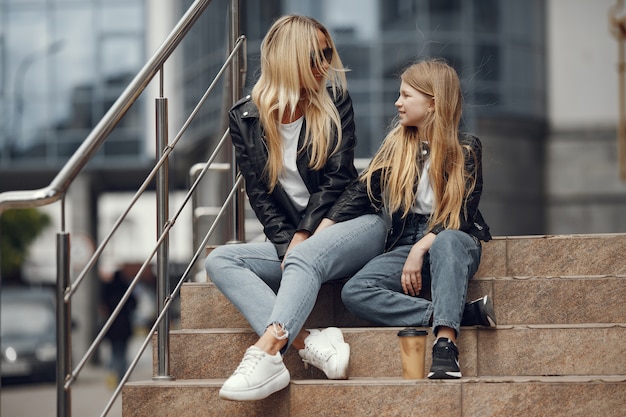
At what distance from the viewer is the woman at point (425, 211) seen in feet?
14.7

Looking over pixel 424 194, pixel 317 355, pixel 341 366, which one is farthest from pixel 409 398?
pixel 424 194

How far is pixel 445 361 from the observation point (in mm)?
4238

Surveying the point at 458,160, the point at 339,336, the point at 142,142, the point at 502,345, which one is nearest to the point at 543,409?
the point at 502,345

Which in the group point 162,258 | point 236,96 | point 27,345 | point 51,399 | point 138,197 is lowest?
point 51,399

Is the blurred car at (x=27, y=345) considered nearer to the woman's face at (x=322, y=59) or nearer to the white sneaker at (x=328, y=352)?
the woman's face at (x=322, y=59)

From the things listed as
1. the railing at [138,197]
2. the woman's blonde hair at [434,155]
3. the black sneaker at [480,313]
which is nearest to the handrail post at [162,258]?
the railing at [138,197]

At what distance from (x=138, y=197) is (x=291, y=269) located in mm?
650

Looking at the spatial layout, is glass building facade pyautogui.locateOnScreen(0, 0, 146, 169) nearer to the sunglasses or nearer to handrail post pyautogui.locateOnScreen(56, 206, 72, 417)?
the sunglasses

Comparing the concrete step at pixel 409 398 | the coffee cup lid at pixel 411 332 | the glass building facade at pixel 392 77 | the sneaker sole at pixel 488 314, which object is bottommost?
the concrete step at pixel 409 398

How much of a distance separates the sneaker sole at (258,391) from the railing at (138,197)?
0.37 meters

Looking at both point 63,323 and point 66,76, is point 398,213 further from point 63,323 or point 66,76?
point 66,76

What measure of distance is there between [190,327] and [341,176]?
3.18ft

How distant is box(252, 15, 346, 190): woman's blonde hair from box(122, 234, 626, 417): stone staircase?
1.97 feet

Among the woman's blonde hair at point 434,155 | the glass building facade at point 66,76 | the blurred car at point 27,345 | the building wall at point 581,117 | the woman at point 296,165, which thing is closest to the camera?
the woman at point 296,165
